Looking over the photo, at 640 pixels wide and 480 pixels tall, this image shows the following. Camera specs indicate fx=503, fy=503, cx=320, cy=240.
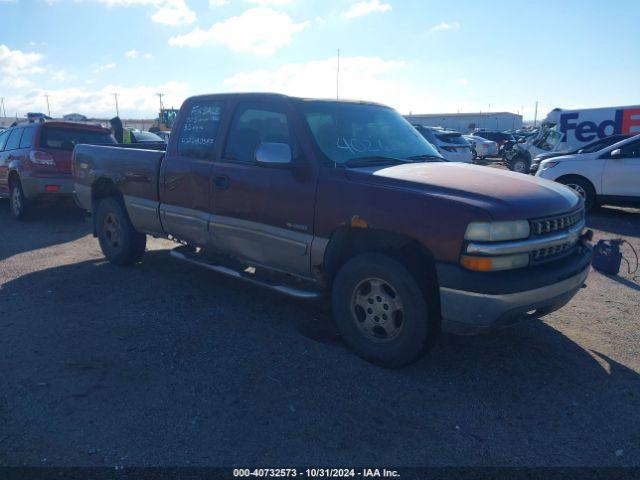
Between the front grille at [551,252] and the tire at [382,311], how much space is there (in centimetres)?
81

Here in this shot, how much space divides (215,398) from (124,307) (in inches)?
81.9

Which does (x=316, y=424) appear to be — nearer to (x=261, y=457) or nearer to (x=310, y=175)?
(x=261, y=457)

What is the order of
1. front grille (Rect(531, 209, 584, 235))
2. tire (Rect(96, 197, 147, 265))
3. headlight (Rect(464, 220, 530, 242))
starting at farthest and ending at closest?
tire (Rect(96, 197, 147, 265))
front grille (Rect(531, 209, 584, 235))
headlight (Rect(464, 220, 530, 242))

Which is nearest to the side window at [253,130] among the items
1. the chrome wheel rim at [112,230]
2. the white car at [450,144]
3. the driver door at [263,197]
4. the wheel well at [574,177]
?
the driver door at [263,197]

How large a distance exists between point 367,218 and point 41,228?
296 inches

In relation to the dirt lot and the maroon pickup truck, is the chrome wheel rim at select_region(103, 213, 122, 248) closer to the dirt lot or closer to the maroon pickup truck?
the maroon pickup truck

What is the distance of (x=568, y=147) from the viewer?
17.1 meters

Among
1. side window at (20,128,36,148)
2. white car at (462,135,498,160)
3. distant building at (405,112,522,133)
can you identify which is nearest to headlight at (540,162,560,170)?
side window at (20,128,36,148)

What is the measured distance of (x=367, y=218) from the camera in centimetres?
365

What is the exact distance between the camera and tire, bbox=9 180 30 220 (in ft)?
30.7

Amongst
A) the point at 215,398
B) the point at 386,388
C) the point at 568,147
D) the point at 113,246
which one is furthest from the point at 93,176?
the point at 568,147

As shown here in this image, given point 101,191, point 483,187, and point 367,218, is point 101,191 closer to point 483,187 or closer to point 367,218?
point 367,218

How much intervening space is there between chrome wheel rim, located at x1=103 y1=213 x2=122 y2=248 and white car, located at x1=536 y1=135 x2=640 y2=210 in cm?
832

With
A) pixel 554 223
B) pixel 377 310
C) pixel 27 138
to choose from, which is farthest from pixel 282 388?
pixel 27 138
